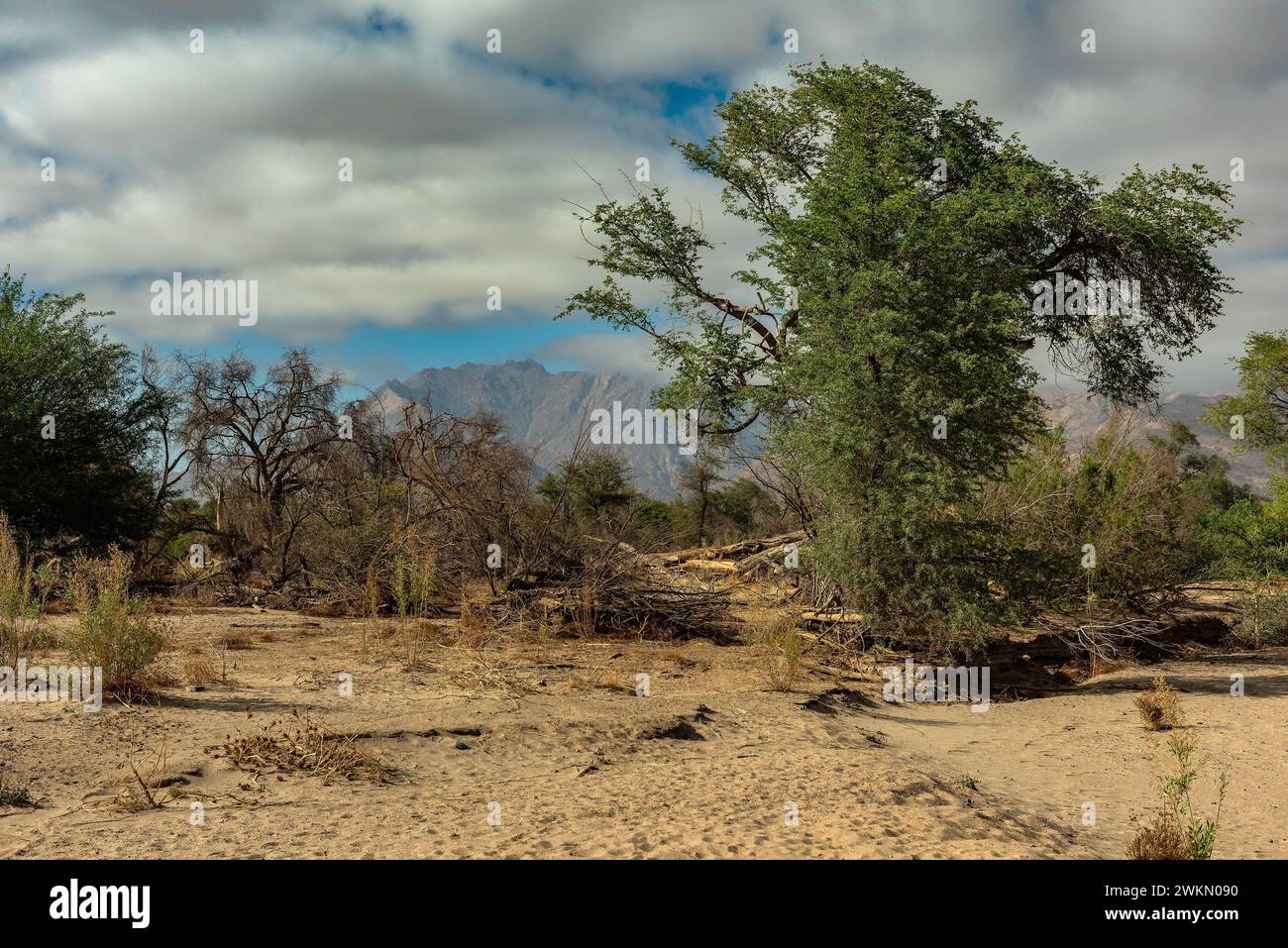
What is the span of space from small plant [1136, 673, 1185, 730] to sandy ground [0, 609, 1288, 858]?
32cm

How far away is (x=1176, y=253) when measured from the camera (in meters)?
16.7

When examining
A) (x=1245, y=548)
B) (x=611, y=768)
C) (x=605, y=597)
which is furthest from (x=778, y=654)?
(x=1245, y=548)

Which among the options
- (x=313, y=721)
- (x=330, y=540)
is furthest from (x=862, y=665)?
(x=330, y=540)

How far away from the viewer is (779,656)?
12852 millimetres

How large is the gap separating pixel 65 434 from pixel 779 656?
1532cm

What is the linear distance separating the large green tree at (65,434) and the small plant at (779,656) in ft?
43.2

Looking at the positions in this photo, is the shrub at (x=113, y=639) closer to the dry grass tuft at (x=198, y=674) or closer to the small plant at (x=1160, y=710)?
the dry grass tuft at (x=198, y=674)

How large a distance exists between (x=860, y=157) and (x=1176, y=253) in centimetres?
682

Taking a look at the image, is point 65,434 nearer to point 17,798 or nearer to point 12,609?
point 12,609

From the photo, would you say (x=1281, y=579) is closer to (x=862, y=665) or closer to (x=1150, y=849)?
(x=862, y=665)

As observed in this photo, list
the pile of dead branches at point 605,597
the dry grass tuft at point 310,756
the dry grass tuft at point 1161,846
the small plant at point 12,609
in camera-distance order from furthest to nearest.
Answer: the pile of dead branches at point 605,597 < the small plant at point 12,609 < the dry grass tuft at point 310,756 < the dry grass tuft at point 1161,846

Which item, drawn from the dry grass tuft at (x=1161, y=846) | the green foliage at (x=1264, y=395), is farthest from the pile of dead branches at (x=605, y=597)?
the green foliage at (x=1264, y=395)

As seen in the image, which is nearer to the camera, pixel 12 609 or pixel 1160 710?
pixel 12 609

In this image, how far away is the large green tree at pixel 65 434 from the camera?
1756cm
